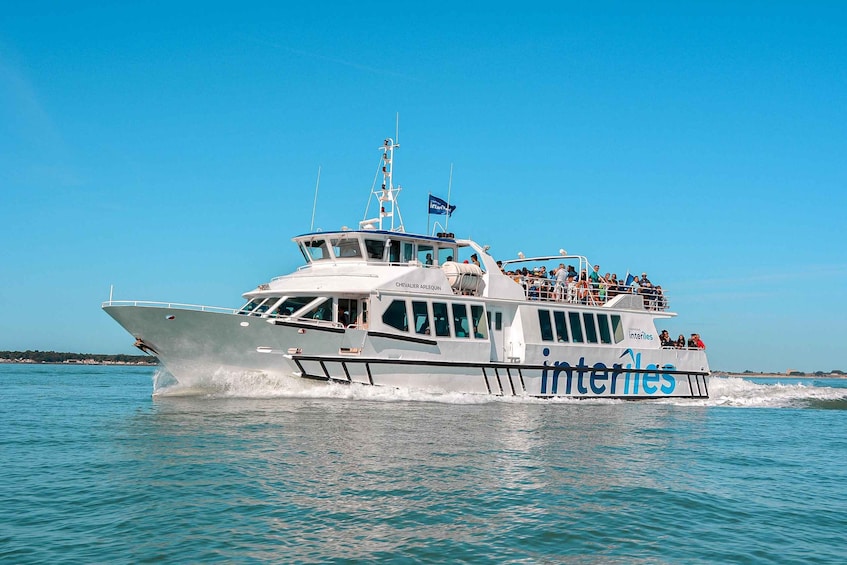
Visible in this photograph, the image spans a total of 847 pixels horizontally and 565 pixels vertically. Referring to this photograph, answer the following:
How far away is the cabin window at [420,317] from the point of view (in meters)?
18.9

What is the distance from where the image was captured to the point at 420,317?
19.0 metres

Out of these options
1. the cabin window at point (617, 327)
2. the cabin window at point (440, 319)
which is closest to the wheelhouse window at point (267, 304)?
the cabin window at point (440, 319)

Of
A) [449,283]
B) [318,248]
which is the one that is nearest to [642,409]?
[449,283]

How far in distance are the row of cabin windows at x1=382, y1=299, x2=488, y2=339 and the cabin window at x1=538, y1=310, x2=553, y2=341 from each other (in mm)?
2019

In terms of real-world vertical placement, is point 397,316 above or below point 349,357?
above

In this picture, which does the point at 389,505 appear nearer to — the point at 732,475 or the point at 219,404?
the point at 732,475

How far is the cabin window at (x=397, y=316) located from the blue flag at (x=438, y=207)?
4329 millimetres

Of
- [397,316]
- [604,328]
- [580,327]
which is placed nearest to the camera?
[397,316]

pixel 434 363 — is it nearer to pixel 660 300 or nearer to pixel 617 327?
pixel 617 327

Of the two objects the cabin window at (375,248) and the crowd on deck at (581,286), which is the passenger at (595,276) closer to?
the crowd on deck at (581,286)

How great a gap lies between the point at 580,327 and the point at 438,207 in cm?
555

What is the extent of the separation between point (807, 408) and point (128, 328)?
822 inches

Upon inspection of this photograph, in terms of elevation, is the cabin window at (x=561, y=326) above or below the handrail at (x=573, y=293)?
below

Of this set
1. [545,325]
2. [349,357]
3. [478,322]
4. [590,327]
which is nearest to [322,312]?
[349,357]
